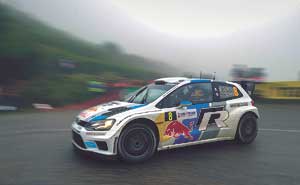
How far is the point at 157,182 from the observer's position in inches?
194

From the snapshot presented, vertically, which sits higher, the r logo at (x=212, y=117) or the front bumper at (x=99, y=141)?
the r logo at (x=212, y=117)

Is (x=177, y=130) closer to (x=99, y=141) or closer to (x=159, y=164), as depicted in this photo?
(x=159, y=164)

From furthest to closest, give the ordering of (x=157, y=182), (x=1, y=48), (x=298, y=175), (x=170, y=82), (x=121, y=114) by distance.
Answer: (x=1, y=48), (x=170, y=82), (x=121, y=114), (x=298, y=175), (x=157, y=182)

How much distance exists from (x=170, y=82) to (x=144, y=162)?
1785mm

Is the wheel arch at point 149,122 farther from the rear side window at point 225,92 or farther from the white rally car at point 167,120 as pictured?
the rear side window at point 225,92

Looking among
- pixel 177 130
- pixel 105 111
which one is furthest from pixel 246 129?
pixel 105 111

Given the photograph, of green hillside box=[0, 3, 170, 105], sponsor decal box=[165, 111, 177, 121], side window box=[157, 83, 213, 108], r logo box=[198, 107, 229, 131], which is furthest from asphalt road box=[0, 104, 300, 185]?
green hillside box=[0, 3, 170, 105]

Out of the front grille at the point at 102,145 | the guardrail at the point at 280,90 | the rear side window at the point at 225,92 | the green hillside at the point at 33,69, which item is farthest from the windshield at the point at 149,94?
the guardrail at the point at 280,90

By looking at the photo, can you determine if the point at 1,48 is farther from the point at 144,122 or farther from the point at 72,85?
the point at 144,122

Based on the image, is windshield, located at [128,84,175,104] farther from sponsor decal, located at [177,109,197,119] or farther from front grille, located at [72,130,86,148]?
front grille, located at [72,130,86,148]

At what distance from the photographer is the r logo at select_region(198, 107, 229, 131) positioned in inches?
261

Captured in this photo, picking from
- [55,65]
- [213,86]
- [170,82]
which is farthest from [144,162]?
[55,65]

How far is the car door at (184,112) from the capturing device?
20.4 feet

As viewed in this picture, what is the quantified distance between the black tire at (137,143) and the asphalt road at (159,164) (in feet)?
0.49
